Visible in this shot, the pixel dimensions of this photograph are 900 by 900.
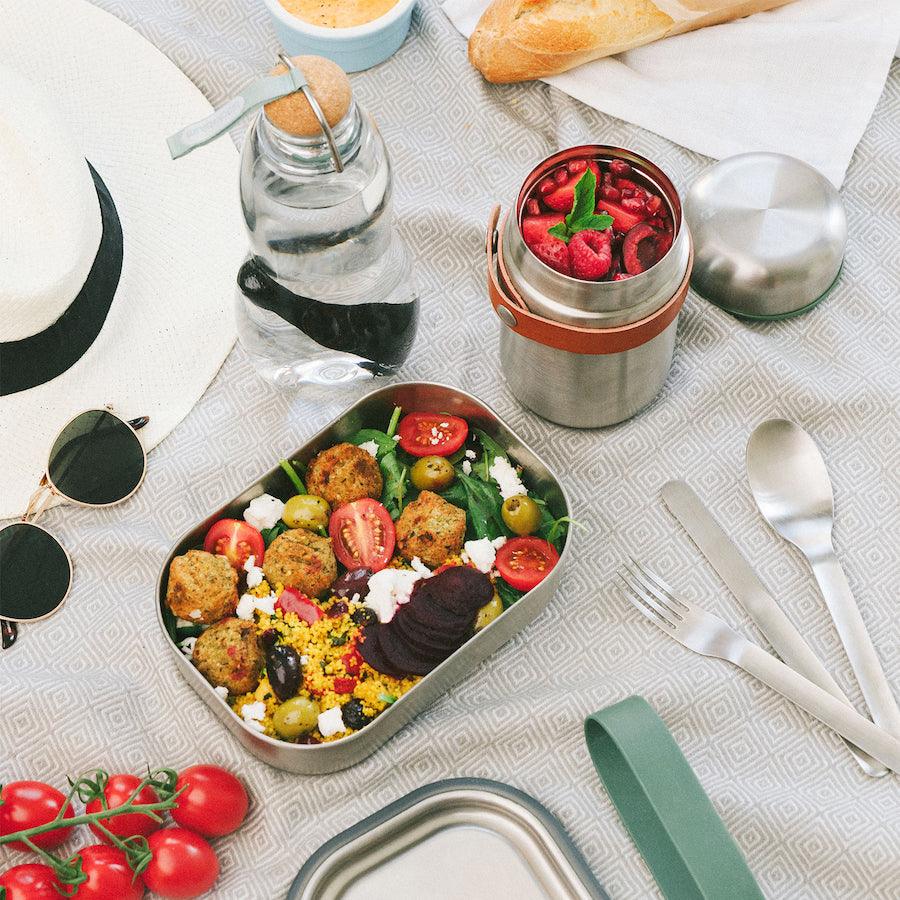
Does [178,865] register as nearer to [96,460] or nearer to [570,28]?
[96,460]

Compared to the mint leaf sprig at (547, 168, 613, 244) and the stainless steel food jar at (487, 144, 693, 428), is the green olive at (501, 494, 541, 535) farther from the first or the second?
the mint leaf sprig at (547, 168, 613, 244)

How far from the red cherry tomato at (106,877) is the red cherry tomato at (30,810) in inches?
1.8

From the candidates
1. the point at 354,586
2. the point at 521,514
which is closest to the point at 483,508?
the point at 521,514

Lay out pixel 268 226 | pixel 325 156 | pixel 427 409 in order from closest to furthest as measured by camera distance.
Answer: pixel 325 156 < pixel 268 226 < pixel 427 409

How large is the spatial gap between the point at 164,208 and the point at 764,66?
0.75 metres

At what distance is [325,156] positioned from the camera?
0.97 meters

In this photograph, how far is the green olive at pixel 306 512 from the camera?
112 cm

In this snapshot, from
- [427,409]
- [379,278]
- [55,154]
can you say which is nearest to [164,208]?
[55,154]

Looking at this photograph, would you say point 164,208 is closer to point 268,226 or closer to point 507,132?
point 268,226

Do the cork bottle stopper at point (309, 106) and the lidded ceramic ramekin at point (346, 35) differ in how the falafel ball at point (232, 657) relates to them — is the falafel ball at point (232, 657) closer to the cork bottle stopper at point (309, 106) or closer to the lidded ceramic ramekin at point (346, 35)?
the cork bottle stopper at point (309, 106)

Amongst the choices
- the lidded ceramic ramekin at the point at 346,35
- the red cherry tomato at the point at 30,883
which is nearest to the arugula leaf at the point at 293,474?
the red cherry tomato at the point at 30,883

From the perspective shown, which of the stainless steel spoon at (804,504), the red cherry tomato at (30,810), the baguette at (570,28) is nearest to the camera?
the red cherry tomato at (30,810)

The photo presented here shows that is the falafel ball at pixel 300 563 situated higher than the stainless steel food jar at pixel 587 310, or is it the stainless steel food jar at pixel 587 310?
the stainless steel food jar at pixel 587 310

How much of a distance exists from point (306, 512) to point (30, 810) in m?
0.38
